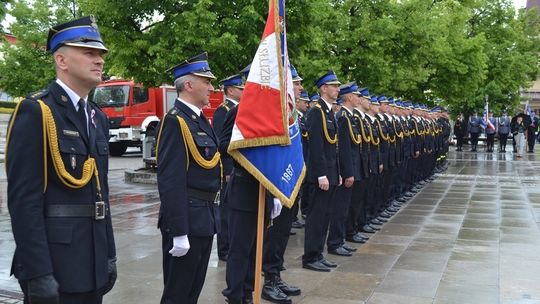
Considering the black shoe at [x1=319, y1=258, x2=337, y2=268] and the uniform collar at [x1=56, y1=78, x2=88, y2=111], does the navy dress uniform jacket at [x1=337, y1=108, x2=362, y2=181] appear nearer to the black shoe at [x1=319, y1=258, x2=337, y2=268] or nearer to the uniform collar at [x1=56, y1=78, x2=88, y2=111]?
the black shoe at [x1=319, y1=258, x2=337, y2=268]

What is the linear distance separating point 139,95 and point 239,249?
19.6 m

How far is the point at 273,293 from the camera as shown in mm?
5258

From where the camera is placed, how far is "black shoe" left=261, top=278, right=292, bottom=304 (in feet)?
17.0

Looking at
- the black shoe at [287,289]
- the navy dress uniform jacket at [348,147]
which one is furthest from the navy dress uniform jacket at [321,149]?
the black shoe at [287,289]

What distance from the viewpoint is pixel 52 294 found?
2.55m

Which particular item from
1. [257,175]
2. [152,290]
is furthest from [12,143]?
[152,290]

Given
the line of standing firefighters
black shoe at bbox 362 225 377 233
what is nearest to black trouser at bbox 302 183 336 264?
the line of standing firefighters

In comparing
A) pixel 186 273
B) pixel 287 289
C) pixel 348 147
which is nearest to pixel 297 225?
pixel 348 147

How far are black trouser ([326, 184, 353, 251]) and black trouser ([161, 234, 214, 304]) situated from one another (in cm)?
344

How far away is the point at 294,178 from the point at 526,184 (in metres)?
12.9

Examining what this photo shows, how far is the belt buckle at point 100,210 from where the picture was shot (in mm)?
2900

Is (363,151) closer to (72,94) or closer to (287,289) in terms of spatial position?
(287,289)

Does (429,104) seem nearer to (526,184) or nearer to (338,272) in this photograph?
(526,184)

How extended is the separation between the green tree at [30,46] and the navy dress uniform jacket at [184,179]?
27.0 metres
